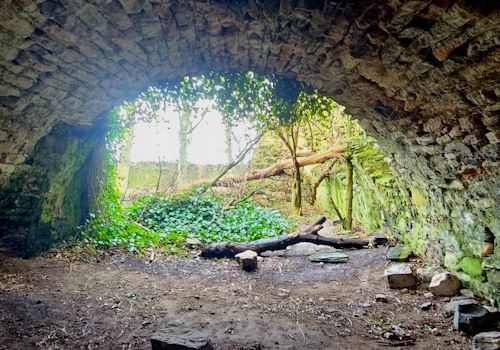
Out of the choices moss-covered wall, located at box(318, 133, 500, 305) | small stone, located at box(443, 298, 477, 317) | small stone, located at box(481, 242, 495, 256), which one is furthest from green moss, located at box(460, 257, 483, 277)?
small stone, located at box(443, 298, 477, 317)

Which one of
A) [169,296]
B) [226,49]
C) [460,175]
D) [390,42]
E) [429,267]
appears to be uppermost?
[226,49]

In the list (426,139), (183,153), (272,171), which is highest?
(183,153)

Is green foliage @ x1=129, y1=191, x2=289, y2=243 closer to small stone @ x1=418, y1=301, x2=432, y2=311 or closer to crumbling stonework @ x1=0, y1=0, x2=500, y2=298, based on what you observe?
crumbling stonework @ x1=0, y1=0, x2=500, y2=298

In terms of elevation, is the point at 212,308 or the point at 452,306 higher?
the point at 452,306

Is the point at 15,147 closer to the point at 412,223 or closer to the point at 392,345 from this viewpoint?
the point at 392,345

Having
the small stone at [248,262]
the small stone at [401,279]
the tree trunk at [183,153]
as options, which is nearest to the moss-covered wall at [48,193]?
the small stone at [248,262]

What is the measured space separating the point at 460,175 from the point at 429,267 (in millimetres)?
1408

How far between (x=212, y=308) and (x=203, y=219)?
163 inches

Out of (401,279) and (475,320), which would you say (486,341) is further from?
(401,279)

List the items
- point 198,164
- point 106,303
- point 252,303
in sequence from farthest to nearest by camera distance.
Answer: point 198,164, point 252,303, point 106,303

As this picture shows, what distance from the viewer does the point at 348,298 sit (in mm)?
3498

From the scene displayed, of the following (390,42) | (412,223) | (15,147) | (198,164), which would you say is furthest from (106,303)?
(198,164)

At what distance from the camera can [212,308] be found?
3178 mm

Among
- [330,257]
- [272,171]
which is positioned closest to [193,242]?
[330,257]
